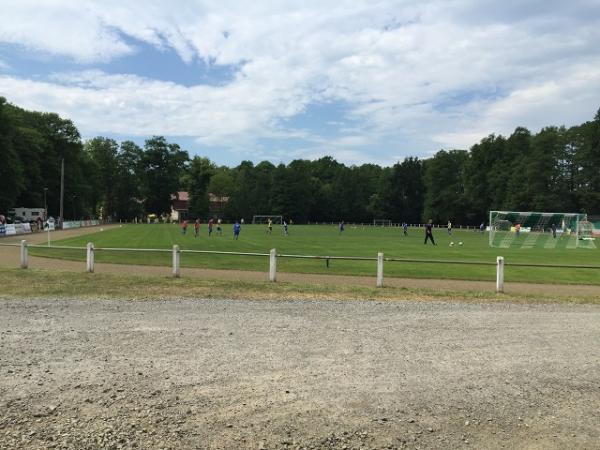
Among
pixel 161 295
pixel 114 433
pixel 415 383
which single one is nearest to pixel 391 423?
pixel 415 383

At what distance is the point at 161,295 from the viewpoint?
11.9 m

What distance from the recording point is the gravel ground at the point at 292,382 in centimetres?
418

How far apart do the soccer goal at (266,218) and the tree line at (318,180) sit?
2057 mm

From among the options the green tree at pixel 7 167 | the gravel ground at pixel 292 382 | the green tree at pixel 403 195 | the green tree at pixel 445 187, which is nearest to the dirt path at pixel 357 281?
the gravel ground at pixel 292 382

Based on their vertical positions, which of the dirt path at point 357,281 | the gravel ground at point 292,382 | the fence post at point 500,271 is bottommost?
the dirt path at point 357,281

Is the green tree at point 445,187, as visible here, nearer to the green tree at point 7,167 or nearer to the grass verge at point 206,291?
the green tree at point 7,167

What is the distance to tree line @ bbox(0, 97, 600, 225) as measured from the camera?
88.4 m

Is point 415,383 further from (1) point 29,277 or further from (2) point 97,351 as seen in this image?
(1) point 29,277

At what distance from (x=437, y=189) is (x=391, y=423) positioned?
4719 inches

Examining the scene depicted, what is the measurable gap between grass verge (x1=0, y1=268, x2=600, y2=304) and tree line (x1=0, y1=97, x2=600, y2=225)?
206ft

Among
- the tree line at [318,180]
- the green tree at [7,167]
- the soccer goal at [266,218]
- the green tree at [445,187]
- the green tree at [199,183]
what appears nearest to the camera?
the green tree at [7,167]

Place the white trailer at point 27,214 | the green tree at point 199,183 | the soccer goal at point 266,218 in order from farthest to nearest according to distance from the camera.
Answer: the green tree at point 199,183 < the soccer goal at point 266,218 < the white trailer at point 27,214

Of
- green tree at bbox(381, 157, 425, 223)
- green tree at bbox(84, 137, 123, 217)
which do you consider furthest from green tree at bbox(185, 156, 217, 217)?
green tree at bbox(381, 157, 425, 223)

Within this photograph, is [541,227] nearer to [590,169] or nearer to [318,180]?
[590,169]
